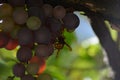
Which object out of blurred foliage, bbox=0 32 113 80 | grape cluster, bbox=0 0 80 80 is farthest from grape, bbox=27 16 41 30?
blurred foliage, bbox=0 32 113 80

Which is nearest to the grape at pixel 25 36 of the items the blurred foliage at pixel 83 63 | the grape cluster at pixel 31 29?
the grape cluster at pixel 31 29

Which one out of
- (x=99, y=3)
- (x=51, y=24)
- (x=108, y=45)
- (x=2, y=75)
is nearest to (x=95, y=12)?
(x=99, y=3)

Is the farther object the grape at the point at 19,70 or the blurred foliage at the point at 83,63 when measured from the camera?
the blurred foliage at the point at 83,63

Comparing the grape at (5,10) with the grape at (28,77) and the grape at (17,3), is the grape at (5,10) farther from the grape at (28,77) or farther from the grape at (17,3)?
the grape at (28,77)

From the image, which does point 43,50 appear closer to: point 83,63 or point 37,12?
point 37,12

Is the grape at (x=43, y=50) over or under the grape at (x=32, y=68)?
over

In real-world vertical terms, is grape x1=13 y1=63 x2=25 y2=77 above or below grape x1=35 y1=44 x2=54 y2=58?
below

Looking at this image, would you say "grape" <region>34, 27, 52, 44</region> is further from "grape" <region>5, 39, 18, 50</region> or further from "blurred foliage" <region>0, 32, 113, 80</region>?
"blurred foliage" <region>0, 32, 113, 80</region>

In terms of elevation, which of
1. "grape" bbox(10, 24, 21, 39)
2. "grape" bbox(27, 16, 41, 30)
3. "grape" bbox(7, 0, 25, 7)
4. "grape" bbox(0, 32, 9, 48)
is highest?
"grape" bbox(7, 0, 25, 7)

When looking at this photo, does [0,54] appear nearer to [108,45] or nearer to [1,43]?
[108,45]
